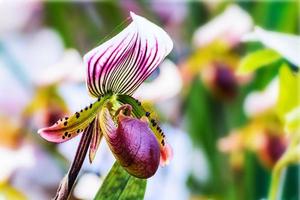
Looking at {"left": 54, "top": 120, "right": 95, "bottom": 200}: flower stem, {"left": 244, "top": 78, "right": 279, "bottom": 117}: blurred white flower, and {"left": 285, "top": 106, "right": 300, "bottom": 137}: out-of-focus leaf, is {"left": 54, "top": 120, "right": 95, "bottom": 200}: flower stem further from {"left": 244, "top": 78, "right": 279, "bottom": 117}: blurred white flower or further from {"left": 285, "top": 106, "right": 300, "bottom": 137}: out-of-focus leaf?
{"left": 244, "top": 78, "right": 279, "bottom": 117}: blurred white flower

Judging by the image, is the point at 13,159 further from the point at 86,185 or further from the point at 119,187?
the point at 119,187

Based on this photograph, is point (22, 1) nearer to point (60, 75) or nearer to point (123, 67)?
point (60, 75)

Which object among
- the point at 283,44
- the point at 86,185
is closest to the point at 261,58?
the point at 283,44

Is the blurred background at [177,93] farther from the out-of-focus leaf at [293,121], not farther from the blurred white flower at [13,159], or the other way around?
the out-of-focus leaf at [293,121]

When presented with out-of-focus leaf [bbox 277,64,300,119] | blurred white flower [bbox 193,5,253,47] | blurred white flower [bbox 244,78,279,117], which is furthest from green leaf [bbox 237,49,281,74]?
blurred white flower [bbox 193,5,253,47]

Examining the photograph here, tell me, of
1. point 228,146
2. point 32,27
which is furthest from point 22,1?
point 228,146

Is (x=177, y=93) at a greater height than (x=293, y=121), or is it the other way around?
(x=177, y=93)

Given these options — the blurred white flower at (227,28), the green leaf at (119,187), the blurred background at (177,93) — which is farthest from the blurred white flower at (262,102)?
the green leaf at (119,187)
